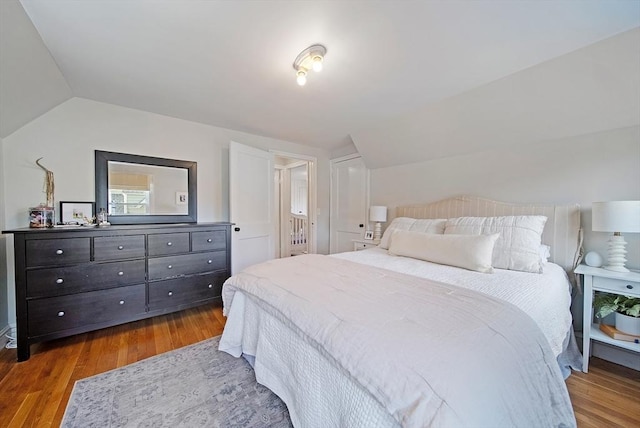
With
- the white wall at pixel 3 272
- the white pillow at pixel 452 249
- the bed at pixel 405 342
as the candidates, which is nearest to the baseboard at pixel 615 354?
the bed at pixel 405 342

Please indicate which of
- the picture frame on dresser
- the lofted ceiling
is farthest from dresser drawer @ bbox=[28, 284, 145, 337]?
the lofted ceiling

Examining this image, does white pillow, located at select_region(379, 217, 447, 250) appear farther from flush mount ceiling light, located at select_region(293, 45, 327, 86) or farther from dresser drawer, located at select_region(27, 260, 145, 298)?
dresser drawer, located at select_region(27, 260, 145, 298)

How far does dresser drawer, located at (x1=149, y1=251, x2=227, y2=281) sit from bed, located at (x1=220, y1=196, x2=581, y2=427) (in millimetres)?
898

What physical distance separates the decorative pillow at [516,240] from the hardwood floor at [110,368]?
2.57ft

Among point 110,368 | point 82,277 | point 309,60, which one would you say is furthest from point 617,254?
point 82,277

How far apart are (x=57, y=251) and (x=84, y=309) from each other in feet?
1.71

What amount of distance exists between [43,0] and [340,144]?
3165mm

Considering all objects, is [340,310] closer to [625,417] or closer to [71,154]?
[625,417]

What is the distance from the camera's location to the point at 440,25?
1500mm

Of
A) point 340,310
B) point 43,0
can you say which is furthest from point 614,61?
point 43,0

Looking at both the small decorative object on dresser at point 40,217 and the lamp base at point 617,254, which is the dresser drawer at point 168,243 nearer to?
the small decorative object on dresser at point 40,217

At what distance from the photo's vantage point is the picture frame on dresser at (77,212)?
2.33 meters

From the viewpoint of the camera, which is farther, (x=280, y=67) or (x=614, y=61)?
(x=280, y=67)

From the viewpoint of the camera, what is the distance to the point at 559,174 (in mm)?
2131
